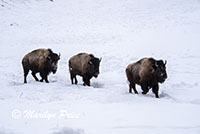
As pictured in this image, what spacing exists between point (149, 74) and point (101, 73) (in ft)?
16.7

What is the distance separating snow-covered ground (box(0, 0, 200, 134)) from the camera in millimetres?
5230

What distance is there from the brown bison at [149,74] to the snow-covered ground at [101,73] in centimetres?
37

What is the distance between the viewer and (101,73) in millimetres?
13516

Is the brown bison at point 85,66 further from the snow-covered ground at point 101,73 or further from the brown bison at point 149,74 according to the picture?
the brown bison at point 149,74

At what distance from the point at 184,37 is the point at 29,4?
87.7 feet

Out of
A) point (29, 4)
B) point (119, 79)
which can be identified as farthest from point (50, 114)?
point (29, 4)

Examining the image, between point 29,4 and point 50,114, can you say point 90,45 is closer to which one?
point 50,114

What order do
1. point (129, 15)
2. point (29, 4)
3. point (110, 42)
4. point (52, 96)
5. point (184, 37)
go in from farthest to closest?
point (29, 4) < point (129, 15) < point (110, 42) < point (184, 37) < point (52, 96)

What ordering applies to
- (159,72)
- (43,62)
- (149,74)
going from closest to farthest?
(159,72) → (149,74) → (43,62)

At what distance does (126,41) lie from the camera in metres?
20.0

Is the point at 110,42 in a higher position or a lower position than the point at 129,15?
lower

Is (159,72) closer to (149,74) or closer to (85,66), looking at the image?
(149,74)

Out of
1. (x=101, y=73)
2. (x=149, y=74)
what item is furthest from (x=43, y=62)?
(x=149, y=74)

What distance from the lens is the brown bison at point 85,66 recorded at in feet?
35.8
